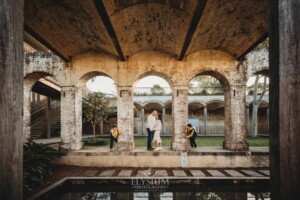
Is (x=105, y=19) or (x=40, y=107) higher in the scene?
(x=105, y=19)

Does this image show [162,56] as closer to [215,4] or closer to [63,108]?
[215,4]

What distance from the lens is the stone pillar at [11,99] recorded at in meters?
1.18

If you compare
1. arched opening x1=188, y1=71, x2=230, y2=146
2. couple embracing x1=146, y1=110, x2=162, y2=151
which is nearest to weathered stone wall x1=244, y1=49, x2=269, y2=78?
couple embracing x1=146, y1=110, x2=162, y2=151

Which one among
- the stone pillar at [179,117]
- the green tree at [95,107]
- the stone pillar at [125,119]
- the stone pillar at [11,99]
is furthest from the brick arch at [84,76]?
the stone pillar at [11,99]

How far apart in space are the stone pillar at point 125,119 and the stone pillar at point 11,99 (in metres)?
8.87

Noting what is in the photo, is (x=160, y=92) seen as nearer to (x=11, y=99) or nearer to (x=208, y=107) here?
(x=208, y=107)

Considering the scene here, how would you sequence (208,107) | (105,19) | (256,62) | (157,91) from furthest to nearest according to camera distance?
(208,107) < (157,91) < (256,62) < (105,19)

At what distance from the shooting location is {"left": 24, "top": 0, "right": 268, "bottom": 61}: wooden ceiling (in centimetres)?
601

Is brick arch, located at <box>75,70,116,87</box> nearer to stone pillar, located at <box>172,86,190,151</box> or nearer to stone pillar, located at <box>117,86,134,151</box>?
stone pillar, located at <box>117,86,134,151</box>

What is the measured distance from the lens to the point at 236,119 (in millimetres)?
10219

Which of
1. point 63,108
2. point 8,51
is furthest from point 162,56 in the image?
point 8,51

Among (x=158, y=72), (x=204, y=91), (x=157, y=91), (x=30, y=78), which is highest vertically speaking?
(x=157, y=91)

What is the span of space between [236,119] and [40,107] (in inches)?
694

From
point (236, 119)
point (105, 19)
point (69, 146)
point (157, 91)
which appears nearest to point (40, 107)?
point (69, 146)
